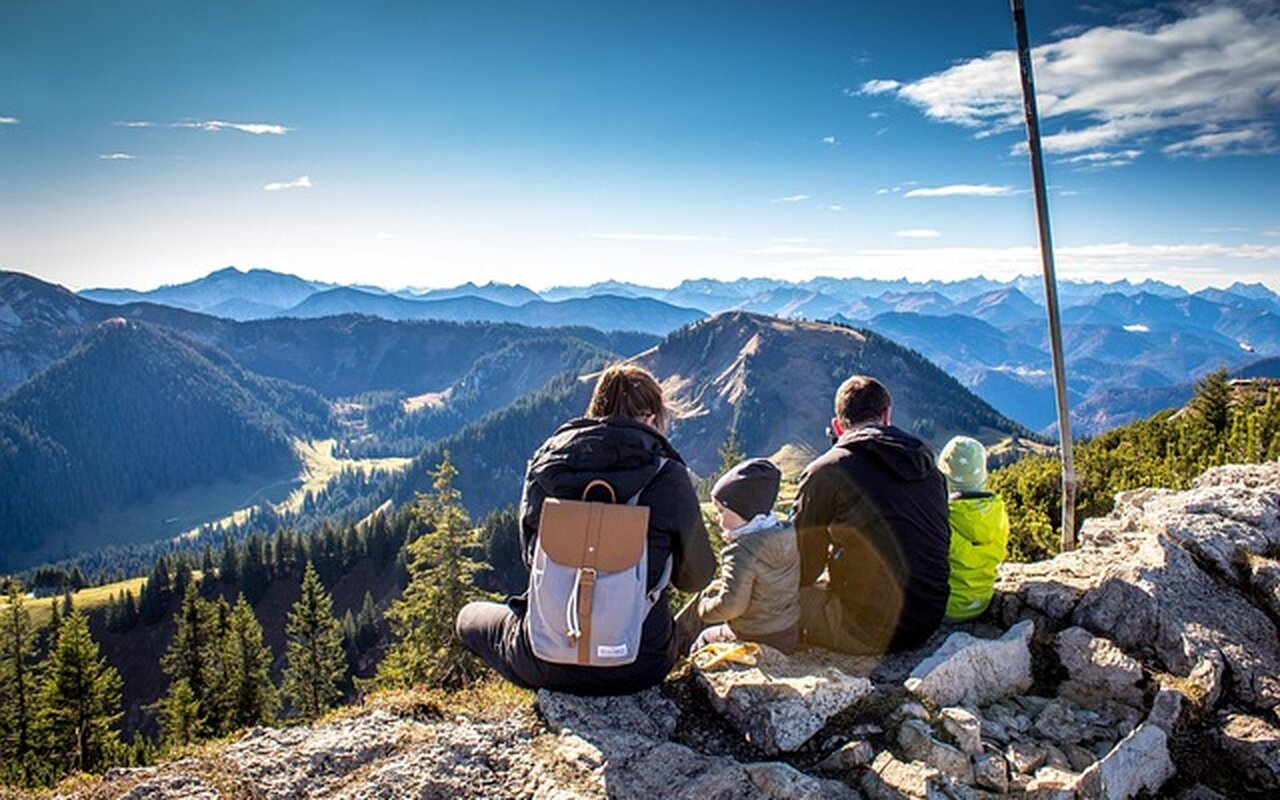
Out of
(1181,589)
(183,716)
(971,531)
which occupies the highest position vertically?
(971,531)

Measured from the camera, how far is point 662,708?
709 cm

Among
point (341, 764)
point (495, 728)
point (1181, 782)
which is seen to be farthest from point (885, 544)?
point (341, 764)

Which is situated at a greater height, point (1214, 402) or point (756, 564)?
point (756, 564)

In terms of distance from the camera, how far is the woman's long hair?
272 inches

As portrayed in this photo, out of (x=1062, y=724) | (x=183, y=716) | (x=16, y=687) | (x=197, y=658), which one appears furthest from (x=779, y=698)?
(x=16, y=687)

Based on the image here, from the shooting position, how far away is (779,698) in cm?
678

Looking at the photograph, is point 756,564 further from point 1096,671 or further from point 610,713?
point 1096,671

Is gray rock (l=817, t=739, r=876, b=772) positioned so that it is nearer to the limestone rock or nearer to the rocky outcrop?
the rocky outcrop

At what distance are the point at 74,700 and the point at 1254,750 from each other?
44.1 meters

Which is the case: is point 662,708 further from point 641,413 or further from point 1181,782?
point 1181,782

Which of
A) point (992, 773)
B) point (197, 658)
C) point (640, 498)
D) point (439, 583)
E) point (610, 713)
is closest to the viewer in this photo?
point (992, 773)

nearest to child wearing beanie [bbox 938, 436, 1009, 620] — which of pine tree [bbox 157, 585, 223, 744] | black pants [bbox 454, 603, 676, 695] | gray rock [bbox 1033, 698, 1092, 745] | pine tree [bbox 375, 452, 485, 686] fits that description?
gray rock [bbox 1033, 698, 1092, 745]

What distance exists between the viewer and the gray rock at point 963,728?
621 cm

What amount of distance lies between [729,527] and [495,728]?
128 inches
